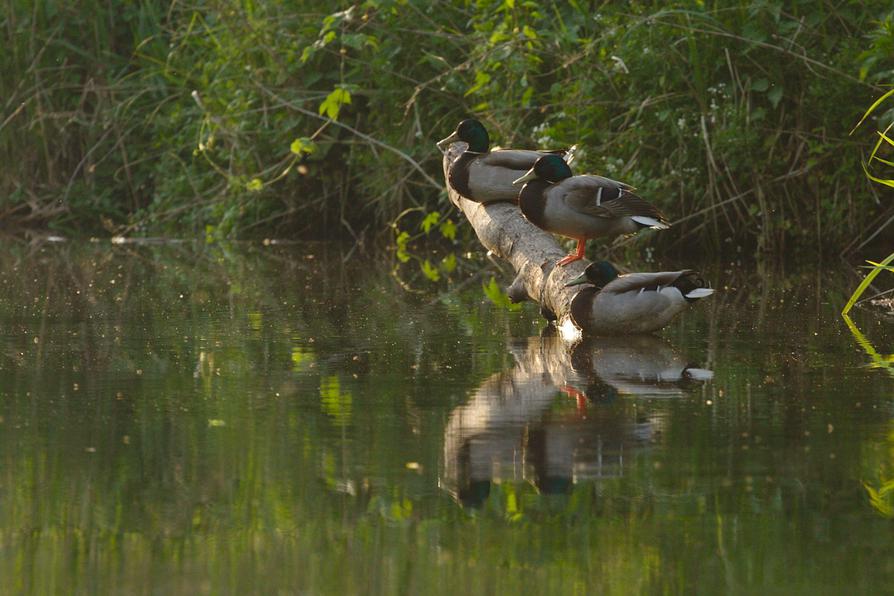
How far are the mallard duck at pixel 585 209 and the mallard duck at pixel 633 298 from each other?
581 mm

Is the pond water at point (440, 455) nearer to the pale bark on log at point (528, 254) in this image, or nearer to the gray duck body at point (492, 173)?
the pale bark on log at point (528, 254)

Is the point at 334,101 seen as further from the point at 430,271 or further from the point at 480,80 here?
the point at 430,271

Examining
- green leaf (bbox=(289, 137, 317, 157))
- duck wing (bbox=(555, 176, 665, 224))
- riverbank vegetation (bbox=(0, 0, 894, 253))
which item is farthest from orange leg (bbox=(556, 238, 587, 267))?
green leaf (bbox=(289, 137, 317, 157))

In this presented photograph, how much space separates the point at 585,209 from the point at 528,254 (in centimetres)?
62

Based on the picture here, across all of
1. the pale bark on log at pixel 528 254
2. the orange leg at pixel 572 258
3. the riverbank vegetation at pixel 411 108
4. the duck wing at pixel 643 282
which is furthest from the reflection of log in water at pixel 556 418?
the riverbank vegetation at pixel 411 108

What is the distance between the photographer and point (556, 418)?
18.6 ft

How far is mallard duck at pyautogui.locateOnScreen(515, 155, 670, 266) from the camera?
8.47 m

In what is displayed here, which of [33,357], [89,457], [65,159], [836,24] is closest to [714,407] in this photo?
[89,457]

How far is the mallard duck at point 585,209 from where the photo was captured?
27.8ft

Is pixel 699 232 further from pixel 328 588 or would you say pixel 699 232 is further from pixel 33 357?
pixel 328 588

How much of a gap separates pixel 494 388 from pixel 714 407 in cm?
90

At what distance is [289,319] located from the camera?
8.88 metres

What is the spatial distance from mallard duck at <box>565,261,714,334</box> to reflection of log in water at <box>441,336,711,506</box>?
0.43 feet

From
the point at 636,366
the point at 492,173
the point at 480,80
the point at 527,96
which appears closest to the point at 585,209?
the point at 492,173
